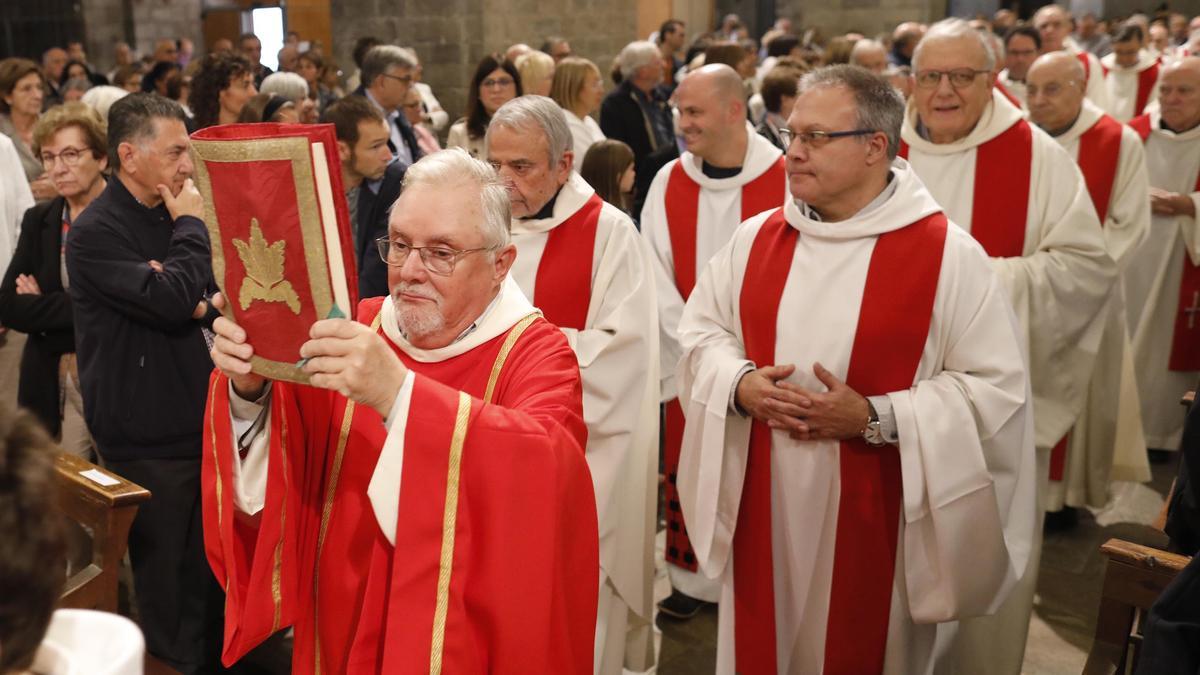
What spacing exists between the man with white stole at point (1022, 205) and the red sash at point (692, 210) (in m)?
0.57

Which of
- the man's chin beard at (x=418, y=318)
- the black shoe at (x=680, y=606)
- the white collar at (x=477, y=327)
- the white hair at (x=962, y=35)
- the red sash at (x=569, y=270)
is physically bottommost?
the black shoe at (x=680, y=606)

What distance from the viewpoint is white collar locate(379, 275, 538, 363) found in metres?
2.27

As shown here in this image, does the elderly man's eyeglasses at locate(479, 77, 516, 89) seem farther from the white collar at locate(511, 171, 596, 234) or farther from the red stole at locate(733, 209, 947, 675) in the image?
the red stole at locate(733, 209, 947, 675)

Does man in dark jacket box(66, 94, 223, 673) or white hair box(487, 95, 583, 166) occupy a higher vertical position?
white hair box(487, 95, 583, 166)

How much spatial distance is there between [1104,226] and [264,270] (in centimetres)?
411

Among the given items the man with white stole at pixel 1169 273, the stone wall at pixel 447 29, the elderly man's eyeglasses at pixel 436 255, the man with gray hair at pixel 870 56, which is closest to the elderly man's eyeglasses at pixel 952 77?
the man with white stole at pixel 1169 273

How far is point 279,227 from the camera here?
5.67ft

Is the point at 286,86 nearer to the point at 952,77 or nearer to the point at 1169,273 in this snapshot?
the point at 952,77

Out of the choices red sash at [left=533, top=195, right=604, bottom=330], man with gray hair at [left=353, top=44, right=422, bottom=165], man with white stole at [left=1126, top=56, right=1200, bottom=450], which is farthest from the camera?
man with gray hair at [left=353, top=44, right=422, bottom=165]

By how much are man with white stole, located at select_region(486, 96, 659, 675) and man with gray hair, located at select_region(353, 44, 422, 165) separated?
2.86 meters

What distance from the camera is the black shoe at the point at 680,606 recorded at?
440cm

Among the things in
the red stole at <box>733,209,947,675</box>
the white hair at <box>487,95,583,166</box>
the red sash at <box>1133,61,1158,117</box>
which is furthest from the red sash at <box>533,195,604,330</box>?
the red sash at <box>1133,61,1158,117</box>

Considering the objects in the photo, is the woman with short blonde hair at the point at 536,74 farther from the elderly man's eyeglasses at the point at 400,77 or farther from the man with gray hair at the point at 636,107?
the elderly man's eyeglasses at the point at 400,77

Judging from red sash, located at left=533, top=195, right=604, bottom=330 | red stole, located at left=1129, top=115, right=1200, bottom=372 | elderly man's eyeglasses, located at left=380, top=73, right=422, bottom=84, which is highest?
elderly man's eyeglasses, located at left=380, top=73, right=422, bottom=84
